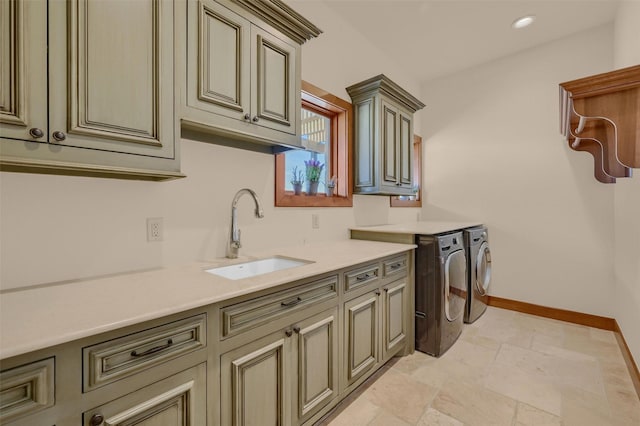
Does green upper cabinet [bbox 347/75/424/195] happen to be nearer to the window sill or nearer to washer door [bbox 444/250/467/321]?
the window sill

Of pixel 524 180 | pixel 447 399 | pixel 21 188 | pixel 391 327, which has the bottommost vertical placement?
pixel 447 399

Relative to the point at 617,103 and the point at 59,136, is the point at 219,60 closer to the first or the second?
the point at 59,136

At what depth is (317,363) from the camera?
4.74ft

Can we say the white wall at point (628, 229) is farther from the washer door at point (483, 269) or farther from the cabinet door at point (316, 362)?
the cabinet door at point (316, 362)

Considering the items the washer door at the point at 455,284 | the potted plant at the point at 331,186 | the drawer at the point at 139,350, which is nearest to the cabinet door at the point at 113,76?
the drawer at the point at 139,350

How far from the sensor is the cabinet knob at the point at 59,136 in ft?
2.93

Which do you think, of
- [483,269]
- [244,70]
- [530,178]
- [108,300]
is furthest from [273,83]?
[530,178]

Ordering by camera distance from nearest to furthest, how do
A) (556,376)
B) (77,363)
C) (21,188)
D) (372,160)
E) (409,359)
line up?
(77,363) → (21,188) → (556,376) → (409,359) → (372,160)

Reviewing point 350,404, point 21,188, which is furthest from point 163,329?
point 350,404

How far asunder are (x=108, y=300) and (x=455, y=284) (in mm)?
Answer: 2404

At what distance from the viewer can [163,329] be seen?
0.89m

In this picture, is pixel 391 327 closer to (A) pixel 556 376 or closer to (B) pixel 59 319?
(A) pixel 556 376

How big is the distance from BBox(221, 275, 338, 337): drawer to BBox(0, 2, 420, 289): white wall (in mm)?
615

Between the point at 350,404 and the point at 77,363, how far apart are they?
148cm
